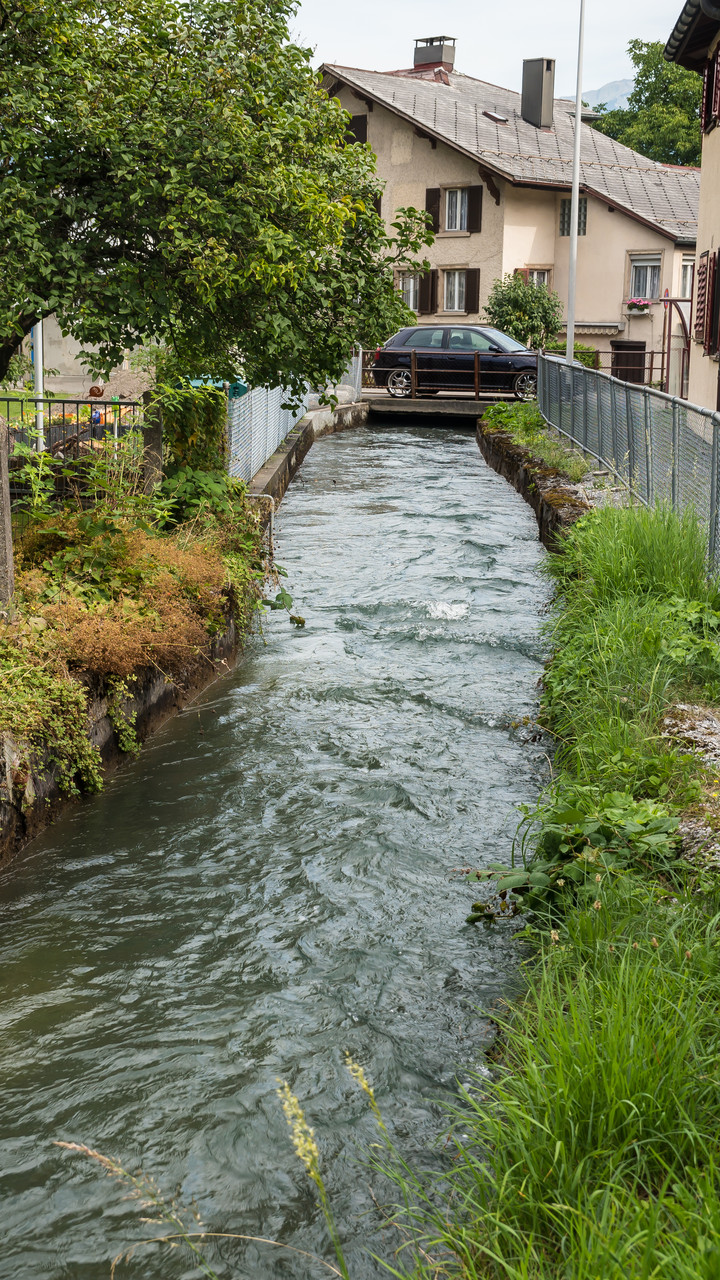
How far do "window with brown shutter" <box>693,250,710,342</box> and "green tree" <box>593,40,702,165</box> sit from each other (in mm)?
36927

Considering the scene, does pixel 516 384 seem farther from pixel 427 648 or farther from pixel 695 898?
pixel 695 898

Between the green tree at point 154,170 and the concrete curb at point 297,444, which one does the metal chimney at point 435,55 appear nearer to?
the concrete curb at point 297,444

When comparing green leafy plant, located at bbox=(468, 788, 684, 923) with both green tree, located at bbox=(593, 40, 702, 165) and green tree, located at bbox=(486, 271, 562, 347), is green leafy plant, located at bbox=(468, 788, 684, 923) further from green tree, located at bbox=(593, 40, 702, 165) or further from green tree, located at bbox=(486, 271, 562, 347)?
green tree, located at bbox=(593, 40, 702, 165)

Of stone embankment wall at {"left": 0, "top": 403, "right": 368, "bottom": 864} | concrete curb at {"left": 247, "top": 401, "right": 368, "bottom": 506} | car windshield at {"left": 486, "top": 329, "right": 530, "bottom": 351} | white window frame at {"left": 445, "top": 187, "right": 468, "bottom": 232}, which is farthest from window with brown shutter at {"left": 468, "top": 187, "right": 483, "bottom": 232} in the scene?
stone embankment wall at {"left": 0, "top": 403, "right": 368, "bottom": 864}

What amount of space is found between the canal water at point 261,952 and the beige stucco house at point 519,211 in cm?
3097

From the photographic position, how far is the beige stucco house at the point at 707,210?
17.8 m

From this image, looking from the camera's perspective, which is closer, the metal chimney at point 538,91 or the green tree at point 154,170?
the green tree at point 154,170

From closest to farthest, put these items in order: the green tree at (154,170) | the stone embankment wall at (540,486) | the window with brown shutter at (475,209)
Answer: the green tree at (154,170), the stone embankment wall at (540,486), the window with brown shutter at (475,209)

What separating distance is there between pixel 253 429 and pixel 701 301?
8.72 meters

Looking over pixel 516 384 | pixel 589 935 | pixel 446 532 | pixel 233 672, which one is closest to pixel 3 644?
pixel 233 672

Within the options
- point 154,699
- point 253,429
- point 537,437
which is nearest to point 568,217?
point 537,437

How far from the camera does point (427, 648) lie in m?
9.28

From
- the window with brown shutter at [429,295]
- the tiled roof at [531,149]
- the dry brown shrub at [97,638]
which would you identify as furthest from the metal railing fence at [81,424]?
the tiled roof at [531,149]

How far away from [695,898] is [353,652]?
5.21m
